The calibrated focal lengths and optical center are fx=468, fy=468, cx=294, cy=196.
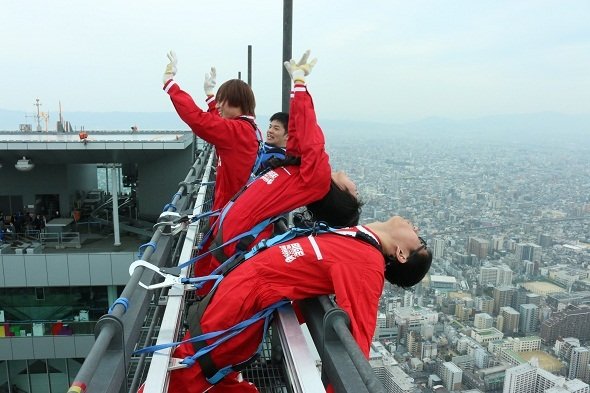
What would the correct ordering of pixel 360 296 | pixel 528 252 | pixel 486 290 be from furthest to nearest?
pixel 528 252
pixel 486 290
pixel 360 296

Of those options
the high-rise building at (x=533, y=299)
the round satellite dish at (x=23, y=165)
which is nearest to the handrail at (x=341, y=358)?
the high-rise building at (x=533, y=299)

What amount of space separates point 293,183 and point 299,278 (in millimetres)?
689

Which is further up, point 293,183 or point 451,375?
point 293,183

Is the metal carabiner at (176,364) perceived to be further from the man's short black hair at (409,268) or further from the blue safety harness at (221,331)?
the man's short black hair at (409,268)

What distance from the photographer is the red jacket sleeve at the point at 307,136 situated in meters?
2.24

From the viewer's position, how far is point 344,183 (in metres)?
2.46

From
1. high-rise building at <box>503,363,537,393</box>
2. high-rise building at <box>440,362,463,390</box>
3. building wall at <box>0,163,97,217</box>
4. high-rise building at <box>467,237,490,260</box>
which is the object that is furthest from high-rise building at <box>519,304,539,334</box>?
building wall at <box>0,163,97,217</box>

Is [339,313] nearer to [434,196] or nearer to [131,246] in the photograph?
[131,246]

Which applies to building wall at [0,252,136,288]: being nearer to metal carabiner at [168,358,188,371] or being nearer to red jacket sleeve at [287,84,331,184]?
red jacket sleeve at [287,84,331,184]

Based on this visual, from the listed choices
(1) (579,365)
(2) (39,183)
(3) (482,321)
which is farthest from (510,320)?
(2) (39,183)

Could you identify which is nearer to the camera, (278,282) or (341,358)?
(341,358)

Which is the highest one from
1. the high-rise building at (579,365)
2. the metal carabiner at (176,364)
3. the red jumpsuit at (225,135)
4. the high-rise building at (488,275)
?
the red jumpsuit at (225,135)

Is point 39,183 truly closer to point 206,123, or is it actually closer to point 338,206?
point 206,123

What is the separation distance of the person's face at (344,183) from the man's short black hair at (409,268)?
0.59m
